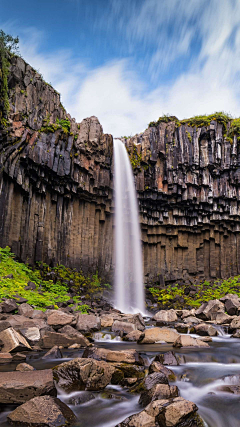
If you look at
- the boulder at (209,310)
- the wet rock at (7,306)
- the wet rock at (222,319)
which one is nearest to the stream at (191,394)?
the wet rock at (7,306)

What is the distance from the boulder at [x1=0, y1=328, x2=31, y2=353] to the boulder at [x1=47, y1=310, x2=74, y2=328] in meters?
2.05

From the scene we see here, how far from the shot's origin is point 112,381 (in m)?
4.71

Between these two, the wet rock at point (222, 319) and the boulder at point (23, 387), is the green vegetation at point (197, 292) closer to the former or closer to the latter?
the wet rock at point (222, 319)

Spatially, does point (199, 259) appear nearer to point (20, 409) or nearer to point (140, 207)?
point (140, 207)

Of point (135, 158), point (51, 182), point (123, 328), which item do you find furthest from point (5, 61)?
point (123, 328)

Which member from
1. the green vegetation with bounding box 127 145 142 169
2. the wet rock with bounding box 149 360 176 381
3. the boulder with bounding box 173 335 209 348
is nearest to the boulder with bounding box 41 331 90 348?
the boulder with bounding box 173 335 209 348

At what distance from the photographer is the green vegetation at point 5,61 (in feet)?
47.8

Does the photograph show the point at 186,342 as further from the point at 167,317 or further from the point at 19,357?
the point at 167,317

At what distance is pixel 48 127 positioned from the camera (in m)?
17.1

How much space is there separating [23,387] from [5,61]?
1588 centimetres

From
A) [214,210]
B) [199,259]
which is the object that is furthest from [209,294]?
[214,210]

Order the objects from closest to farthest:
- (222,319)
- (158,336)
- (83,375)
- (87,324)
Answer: (83,375), (158,336), (87,324), (222,319)

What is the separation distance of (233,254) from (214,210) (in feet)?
13.5

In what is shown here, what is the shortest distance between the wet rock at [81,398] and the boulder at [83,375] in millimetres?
157
